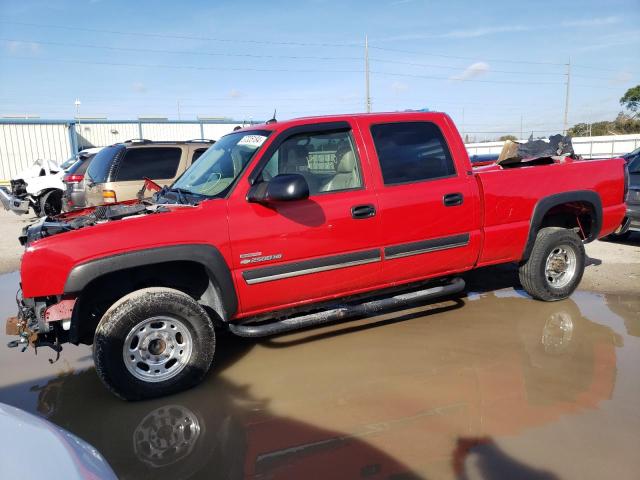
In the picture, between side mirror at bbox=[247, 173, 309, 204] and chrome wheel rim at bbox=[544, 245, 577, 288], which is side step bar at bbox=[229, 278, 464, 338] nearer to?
side mirror at bbox=[247, 173, 309, 204]

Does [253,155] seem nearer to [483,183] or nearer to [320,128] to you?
[320,128]

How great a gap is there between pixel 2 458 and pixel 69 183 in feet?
32.1

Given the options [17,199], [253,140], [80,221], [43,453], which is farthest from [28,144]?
[43,453]

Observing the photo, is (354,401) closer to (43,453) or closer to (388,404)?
(388,404)

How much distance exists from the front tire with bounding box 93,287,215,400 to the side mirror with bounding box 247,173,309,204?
3.14 feet

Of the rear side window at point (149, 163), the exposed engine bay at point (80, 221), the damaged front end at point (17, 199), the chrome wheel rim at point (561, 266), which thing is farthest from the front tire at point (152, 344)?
the damaged front end at point (17, 199)

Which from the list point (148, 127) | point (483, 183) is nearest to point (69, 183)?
point (483, 183)

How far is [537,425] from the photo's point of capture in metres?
3.16

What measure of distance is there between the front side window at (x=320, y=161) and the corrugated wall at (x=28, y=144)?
32312 mm

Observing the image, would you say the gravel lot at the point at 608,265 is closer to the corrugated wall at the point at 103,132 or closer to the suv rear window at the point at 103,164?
the suv rear window at the point at 103,164

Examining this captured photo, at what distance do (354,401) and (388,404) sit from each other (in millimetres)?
243

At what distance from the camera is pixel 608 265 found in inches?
278

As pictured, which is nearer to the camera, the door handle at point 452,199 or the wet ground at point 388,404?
the wet ground at point 388,404

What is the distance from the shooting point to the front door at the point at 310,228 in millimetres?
3826
